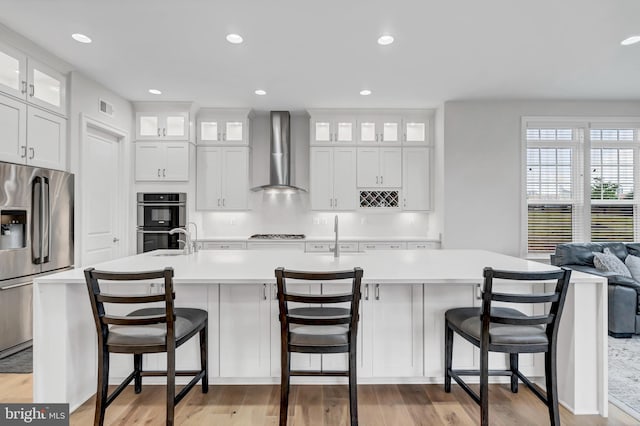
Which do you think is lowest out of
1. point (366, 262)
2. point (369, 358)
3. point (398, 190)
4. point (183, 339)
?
point (369, 358)

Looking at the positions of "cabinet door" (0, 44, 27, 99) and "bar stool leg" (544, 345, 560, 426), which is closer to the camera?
"bar stool leg" (544, 345, 560, 426)

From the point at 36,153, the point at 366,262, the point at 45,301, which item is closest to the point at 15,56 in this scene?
the point at 36,153

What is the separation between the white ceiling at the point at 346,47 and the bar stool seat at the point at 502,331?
2.31 meters

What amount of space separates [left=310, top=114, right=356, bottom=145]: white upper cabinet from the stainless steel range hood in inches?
17.4

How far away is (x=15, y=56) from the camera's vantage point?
9.90 feet

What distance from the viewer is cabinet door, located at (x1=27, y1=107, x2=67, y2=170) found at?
3.18 m

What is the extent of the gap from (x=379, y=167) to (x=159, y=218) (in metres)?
3.40

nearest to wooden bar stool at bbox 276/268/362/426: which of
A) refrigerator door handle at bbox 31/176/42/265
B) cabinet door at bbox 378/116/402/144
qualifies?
refrigerator door handle at bbox 31/176/42/265

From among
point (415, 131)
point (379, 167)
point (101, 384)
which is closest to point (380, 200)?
point (379, 167)

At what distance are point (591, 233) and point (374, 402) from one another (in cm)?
465

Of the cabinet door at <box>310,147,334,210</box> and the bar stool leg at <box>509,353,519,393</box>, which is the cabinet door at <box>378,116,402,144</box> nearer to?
the cabinet door at <box>310,147,334,210</box>

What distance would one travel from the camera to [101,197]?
14.1ft

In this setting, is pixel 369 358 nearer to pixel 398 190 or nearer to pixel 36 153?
pixel 398 190

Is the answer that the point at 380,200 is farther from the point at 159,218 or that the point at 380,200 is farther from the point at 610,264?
the point at 159,218
